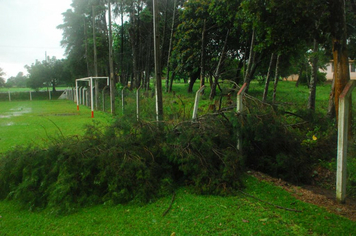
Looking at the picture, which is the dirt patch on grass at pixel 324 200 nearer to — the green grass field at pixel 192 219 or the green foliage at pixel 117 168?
the green grass field at pixel 192 219

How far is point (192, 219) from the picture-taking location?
173 inches

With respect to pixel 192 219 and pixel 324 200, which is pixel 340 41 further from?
pixel 192 219

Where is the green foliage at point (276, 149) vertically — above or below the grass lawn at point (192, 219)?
above

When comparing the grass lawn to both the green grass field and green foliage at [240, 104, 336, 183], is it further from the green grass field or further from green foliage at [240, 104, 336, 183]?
green foliage at [240, 104, 336, 183]

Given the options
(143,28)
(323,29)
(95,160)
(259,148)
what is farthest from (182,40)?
(95,160)

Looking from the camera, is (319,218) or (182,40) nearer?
(319,218)

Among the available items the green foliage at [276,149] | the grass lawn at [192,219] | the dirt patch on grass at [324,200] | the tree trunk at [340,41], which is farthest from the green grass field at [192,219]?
the tree trunk at [340,41]

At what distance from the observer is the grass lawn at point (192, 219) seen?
159 inches

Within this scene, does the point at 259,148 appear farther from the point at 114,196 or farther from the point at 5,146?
the point at 5,146

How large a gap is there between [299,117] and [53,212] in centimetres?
609

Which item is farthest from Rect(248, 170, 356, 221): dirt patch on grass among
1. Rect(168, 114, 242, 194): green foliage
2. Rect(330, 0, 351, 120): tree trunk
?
Rect(330, 0, 351, 120): tree trunk

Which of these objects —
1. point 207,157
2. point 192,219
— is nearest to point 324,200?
point 207,157

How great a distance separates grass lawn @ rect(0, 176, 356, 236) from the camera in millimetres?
4039

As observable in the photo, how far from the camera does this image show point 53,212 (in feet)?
15.7
